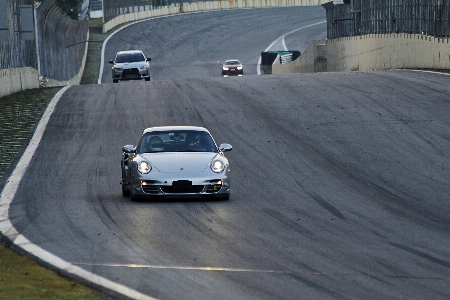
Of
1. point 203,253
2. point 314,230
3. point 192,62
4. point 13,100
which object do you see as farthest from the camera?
point 192,62

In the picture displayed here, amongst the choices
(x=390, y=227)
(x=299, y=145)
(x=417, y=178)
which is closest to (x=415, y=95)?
(x=299, y=145)

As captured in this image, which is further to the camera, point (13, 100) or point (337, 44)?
point (337, 44)

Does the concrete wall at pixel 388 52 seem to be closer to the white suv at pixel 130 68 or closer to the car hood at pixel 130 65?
the white suv at pixel 130 68

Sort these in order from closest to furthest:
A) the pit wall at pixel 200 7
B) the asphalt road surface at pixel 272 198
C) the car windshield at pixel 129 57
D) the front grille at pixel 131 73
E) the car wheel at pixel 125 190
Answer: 1. the asphalt road surface at pixel 272 198
2. the car wheel at pixel 125 190
3. the front grille at pixel 131 73
4. the car windshield at pixel 129 57
5. the pit wall at pixel 200 7

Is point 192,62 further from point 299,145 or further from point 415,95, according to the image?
point 299,145

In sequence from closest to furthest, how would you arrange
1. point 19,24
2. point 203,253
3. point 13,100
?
point 203,253 → point 13,100 → point 19,24

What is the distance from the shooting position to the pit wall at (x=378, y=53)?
37.3 m

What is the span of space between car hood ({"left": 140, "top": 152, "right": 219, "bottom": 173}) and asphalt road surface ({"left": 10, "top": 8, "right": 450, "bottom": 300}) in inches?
22.3

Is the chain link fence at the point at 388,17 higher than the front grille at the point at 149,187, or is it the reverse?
the chain link fence at the point at 388,17

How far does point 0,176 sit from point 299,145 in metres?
6.23

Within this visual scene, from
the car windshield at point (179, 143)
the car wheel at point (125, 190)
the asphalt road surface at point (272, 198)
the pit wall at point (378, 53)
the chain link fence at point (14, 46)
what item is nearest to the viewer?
the asphalt road surface at point (272, 198)

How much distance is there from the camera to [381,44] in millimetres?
45594

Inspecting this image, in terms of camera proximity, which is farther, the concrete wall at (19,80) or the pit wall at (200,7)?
the pit wall at (200,7)

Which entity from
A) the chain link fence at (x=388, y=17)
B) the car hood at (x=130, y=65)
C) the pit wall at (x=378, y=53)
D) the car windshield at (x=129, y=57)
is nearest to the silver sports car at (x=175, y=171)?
the pit wall at (x=378, y=53)
